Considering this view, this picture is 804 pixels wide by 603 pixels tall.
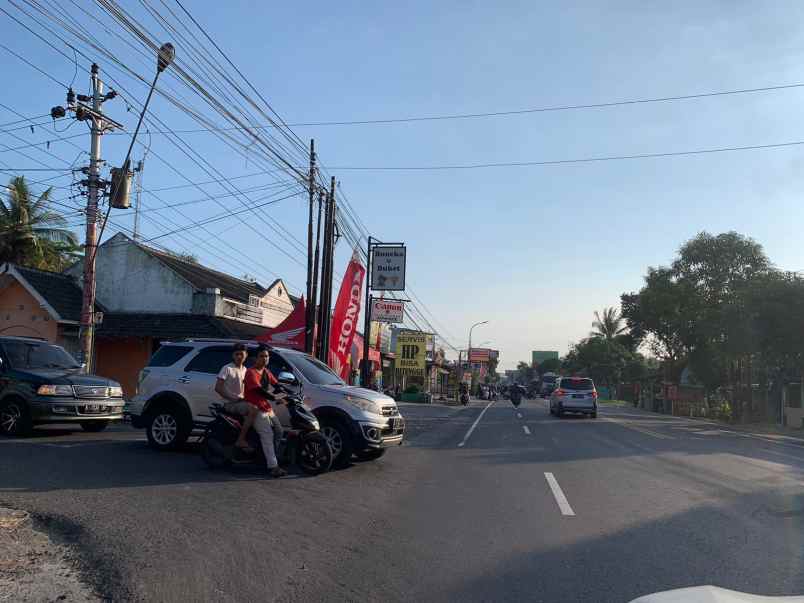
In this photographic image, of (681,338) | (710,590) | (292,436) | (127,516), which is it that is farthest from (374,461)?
(681,338)

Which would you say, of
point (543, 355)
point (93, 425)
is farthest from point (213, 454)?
point (543, 355)

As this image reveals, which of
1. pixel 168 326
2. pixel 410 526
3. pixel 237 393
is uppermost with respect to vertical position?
pixel 168 326

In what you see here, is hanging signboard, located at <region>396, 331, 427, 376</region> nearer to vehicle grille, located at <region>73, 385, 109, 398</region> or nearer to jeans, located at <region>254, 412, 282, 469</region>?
vehicle grille, located at <region>73, 385, 109, 398</region>

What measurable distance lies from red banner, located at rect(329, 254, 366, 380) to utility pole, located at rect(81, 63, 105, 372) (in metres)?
7.48

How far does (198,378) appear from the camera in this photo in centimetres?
1232

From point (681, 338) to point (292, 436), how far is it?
4334 centimetres

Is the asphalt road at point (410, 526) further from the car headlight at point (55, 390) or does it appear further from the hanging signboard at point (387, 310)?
the hanging signboard at point (387, 310)

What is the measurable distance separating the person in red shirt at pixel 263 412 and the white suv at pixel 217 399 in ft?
2.70

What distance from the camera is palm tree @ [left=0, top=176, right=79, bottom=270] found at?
110ft

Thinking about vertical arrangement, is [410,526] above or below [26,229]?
below

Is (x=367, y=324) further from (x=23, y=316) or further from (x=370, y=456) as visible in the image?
(x=370, y=456)

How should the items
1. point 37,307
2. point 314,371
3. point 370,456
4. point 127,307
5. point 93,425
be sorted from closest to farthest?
1. point 314,371
2. point 370,456
3. point 93,425
4. point 37,307
5. point 127,307

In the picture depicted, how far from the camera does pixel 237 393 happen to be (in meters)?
10.6

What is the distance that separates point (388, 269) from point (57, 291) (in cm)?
1268
